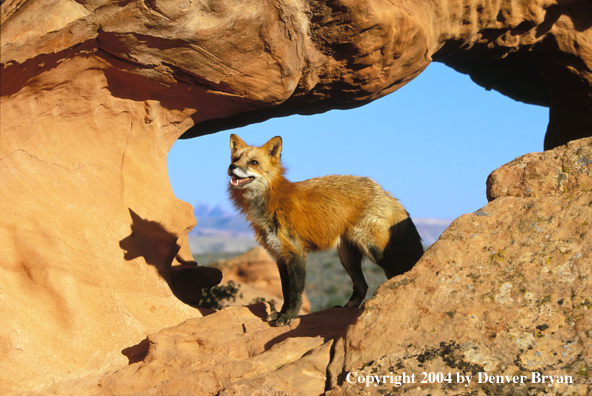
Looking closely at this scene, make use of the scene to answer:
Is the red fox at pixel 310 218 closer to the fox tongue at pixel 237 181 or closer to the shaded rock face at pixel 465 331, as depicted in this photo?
the fox tongue at pixel 237 181

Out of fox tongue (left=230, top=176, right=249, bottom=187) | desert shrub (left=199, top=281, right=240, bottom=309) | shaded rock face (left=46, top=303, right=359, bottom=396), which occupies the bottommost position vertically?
desert shrub (left=199, top=281, right=240, bottom=309)

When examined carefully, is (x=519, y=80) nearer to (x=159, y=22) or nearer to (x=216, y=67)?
(x=216, y=67)

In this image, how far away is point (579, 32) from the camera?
8914 mm

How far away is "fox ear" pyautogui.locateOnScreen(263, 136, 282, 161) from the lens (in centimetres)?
680

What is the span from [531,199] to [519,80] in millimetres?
8614

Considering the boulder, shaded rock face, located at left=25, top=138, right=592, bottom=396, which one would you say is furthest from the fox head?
the boulder

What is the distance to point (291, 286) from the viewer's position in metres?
6.15

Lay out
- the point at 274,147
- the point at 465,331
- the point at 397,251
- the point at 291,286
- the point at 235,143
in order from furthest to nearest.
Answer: the point at 235,143 → the point at 274,147 → the point at 397,251 → the point at 291,286 → the point at 465,331

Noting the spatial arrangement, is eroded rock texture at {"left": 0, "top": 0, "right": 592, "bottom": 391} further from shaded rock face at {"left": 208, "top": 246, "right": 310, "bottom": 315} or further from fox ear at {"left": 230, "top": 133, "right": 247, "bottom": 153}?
shaded rock face at {"left": 208, "top": 246, "right": 310, "bottom": 315}

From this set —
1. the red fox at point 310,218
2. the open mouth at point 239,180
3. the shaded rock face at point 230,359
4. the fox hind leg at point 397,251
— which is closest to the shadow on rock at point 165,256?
the red fox at point 310,218

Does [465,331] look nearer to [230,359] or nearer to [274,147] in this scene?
[230,359]

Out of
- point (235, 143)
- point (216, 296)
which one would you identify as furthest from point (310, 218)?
point (216, 296)

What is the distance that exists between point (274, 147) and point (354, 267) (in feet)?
7.06

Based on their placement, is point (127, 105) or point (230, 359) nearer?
point (230, 359)
